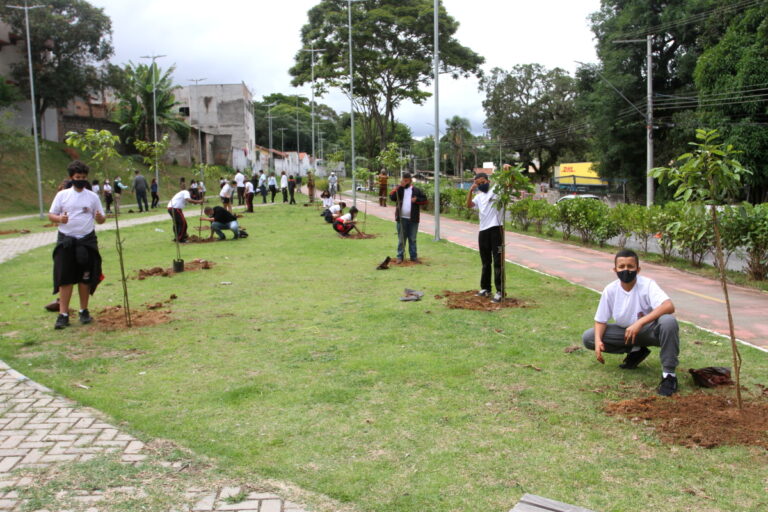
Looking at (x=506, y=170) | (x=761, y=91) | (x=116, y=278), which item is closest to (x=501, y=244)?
(x=506, y=170)

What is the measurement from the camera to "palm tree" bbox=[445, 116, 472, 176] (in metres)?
82.4

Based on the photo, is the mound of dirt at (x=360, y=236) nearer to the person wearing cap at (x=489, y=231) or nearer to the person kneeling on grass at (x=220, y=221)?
the person kneeling on grass at (x=220, y=221)

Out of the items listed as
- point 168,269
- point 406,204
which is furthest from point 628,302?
point 168,269

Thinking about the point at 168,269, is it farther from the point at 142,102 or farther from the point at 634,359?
the point at 142,102

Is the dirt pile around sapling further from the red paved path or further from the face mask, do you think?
the red paved path

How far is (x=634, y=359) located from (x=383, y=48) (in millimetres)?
34113

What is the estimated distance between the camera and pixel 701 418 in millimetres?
4250

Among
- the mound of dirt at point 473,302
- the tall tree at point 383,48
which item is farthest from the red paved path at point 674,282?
the tall tree at point 383,48

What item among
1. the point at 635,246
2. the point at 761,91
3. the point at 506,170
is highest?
the point at 761,91

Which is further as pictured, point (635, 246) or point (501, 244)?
point (635, 246)

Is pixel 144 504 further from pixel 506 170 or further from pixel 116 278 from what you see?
pixel 116 278

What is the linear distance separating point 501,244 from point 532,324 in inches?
56.3

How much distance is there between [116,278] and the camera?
1087 centimetres

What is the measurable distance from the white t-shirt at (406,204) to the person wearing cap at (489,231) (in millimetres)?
3172
